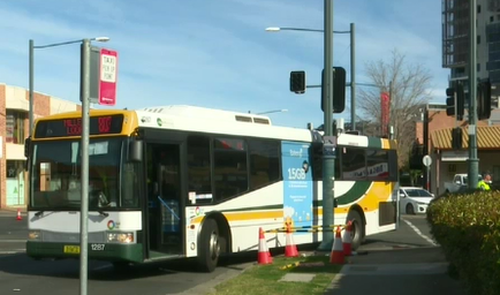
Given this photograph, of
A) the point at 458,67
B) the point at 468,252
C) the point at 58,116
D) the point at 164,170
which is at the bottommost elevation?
Answer: the point at 468,252

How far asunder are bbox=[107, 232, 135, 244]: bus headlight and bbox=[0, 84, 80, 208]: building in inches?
1433

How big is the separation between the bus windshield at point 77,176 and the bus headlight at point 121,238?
48cm

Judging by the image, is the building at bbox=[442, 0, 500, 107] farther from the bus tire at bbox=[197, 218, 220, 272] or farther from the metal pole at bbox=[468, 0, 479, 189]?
the bus tire at bbox=[197, 218, 220, 272]

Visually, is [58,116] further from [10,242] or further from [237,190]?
[10,242]

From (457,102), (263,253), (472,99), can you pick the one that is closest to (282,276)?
(263,253)

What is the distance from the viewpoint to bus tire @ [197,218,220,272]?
49.4 feet

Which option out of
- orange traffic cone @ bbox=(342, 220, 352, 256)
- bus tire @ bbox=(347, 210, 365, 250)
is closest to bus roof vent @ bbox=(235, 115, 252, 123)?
orange traffic cone @ bbox=(342, 220, 352, 256)

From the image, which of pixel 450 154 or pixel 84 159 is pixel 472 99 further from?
pixel 450 154

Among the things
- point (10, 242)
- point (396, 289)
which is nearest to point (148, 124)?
point (396, 289)

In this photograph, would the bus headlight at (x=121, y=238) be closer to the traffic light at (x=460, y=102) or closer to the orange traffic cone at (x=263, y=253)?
the orange traffic cone at (x=263, y=253)

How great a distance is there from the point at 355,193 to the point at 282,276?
734 centimetres

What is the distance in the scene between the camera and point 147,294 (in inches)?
492

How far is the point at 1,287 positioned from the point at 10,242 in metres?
9.78

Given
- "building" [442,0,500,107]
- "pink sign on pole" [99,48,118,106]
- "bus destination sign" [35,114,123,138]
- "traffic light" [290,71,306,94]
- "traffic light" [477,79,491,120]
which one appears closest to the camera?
"pink sign on pole" [99,48,118,106]
